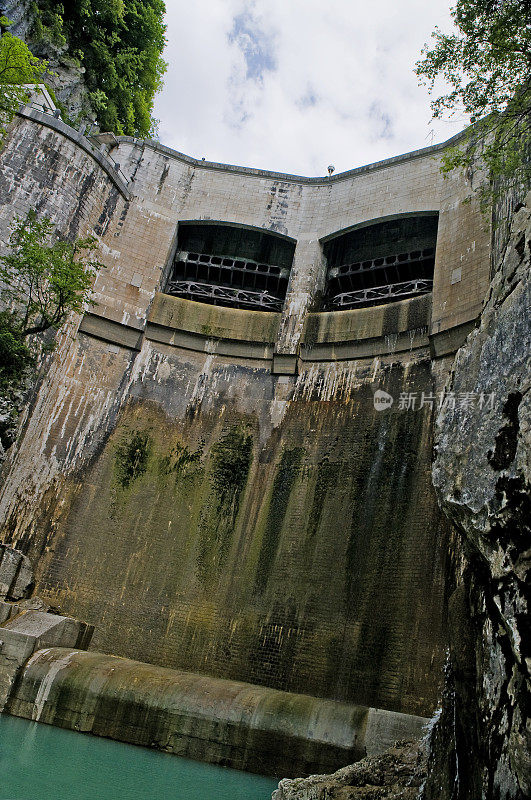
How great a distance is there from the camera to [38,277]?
43.8 feet

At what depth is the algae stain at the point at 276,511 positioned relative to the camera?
12660 millimetres

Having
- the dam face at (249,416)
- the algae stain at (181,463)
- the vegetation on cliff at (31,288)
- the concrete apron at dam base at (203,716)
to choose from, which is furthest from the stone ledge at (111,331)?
the concrete apron at dam base at (203,716)

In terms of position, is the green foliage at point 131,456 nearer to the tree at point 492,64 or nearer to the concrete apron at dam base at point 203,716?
the concrete apron at dam base at point 203,716

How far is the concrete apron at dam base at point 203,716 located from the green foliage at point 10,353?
5.75m

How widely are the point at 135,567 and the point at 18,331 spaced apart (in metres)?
5.65

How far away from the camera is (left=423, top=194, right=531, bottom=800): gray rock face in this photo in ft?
13.0

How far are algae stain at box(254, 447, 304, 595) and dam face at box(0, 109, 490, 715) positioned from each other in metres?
0.04

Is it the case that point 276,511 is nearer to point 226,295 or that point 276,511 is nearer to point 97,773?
point 97,773

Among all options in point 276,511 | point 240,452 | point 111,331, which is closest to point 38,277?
point 111,331

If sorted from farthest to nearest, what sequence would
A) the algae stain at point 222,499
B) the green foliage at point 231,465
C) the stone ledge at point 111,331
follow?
the stone ledge at point 111,331
the green foliage at point 231,465
the algae stain at point 222,499

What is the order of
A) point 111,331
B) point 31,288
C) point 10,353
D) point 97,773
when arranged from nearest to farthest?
1. point 97,773
2. point 31,288
3. point 10,353
4. point 111,331

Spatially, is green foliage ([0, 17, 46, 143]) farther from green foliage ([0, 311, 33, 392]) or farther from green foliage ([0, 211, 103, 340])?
green foliage ([0, 311, 33, 392])

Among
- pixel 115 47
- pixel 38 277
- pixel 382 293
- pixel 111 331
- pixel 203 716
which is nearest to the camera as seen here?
pixel 203 716

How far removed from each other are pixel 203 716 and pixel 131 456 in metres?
6.48
